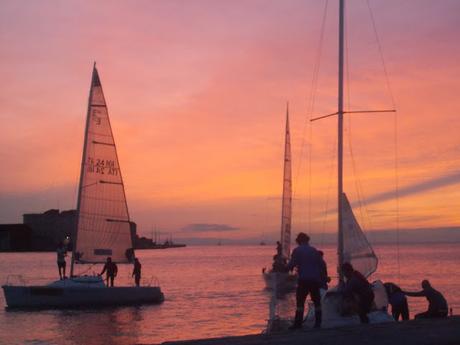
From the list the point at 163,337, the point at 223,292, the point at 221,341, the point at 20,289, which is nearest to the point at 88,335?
the point at 163,337

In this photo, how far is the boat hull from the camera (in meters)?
33.4

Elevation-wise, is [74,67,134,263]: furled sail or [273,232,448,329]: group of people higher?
[74,67,134,263]: furled sail

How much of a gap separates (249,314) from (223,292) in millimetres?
18375

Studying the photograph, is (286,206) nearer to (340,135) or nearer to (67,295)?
(67,295)

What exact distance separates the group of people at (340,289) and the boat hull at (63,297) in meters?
18.0

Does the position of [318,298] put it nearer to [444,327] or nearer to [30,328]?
[444,327]

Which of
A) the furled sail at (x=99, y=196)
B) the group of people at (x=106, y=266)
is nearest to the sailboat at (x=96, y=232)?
the furled sail at (x=99, y=196)

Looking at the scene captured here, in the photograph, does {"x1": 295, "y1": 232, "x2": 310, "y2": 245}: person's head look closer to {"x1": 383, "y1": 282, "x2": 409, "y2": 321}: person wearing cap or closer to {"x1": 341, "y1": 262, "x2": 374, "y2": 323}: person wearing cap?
{"x1": 341, "y1": 262, "x2": 374, "y2": 323}: person wearing cap

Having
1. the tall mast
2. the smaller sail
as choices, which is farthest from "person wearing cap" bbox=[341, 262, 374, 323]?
the smaller sail

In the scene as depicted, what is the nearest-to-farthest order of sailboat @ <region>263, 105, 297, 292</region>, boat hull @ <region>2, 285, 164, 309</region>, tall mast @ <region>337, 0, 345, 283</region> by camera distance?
tall mast @ <region>337, 0, 345, 283</region>
boat hull @ <region>2, 285, 164, 309</region>
sailboat @ <region>263, 105, 297, 292</region>

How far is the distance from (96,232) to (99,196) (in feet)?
6.31

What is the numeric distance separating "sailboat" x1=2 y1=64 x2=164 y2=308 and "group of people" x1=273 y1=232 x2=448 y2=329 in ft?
60.3

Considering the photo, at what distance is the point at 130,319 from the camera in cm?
3169

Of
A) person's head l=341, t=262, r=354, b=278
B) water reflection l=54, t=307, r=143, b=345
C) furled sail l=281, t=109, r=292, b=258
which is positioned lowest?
water reflection l=54, t=307, r=143, b=345
